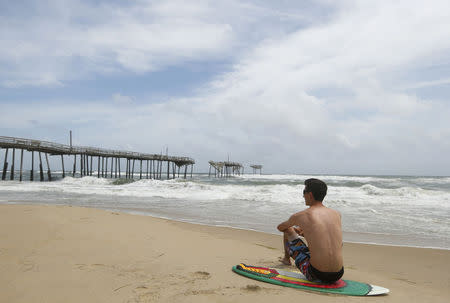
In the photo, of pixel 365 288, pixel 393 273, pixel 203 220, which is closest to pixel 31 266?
pixel 365 288

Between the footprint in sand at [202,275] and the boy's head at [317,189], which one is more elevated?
the boy's head at [317,189]

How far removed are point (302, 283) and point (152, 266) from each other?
1.67 meters

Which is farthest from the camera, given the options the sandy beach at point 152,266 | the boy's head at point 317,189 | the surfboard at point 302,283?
the boy's head at point 317,189

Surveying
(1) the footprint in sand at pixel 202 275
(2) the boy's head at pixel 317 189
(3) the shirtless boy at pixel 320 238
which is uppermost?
(2) the boy's head at pixel 317 189

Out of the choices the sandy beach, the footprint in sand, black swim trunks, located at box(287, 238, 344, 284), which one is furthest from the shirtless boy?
the footprint in sand

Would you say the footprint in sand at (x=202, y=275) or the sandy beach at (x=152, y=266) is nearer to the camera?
the sandy beach at (x=152, y=266)

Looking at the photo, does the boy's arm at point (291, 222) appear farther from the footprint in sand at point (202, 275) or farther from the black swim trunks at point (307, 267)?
the footprint in sand at point (202, 275)

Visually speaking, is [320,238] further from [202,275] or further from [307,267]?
[202,275]

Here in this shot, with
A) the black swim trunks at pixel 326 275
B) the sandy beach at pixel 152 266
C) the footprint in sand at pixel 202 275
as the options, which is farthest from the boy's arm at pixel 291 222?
the footprint in sand at pixel 202 275

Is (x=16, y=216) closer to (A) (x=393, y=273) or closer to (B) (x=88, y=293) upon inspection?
(B) (x=88, y=293)

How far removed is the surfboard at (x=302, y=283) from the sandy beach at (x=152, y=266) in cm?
8

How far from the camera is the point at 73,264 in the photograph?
3.30 metres

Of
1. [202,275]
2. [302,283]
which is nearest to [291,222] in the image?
[302,283]

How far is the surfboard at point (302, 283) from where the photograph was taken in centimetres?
284
